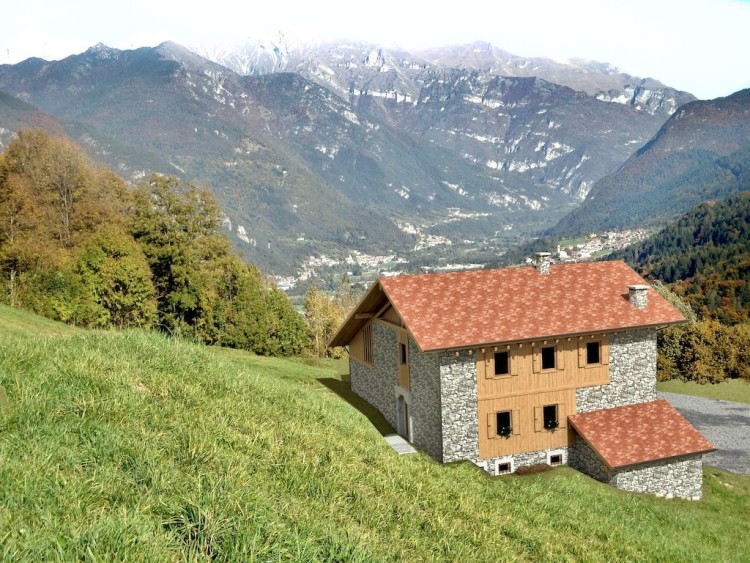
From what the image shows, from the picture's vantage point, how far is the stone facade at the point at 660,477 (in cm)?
2581

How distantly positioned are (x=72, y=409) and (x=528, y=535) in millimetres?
7840

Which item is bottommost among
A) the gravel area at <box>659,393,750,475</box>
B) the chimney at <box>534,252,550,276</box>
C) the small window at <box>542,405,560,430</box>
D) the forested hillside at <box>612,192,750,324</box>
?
the forested hillside at <box>612,192,750,324</box>

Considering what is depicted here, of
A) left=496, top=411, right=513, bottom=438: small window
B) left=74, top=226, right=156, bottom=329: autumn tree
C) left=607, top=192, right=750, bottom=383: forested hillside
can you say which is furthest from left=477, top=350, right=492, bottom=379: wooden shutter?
left=607, top=192, right=750, bottom=383: forested hillside

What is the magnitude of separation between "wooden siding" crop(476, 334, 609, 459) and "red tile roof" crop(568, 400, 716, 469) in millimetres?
1289

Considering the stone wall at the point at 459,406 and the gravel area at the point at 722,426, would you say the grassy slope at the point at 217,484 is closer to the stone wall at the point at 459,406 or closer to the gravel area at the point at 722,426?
the stone wall at the point at 459,406

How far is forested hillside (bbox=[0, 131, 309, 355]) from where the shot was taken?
4188cm

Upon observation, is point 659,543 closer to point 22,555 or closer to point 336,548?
point 336,548

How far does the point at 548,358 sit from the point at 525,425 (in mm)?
3132

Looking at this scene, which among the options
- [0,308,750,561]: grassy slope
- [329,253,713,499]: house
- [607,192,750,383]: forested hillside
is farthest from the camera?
[607,192,750,383]: forested hillside

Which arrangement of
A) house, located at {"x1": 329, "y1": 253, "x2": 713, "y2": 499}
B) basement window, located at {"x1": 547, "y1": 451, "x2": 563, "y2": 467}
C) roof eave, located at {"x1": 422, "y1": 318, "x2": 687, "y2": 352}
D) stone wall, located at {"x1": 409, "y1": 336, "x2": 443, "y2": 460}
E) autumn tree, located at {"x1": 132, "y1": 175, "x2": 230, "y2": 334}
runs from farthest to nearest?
autumn tree, located at {"x1": 132, "y1": 175, "x2": 230, "y2": 334}, basement window, located at {"x1": 547, "y1": 451, "x2": 563, "y2": 467}, stone wall, located at {"x1": 409, "y1": 336, "x2": 443, "y2": 460}, house, located at {"x1": 329, "y1": 253, "x2": 713, "y2": 499}, roof eave, located at {"x1": 422, "y1": 318, "x2": 687, "y2": 352}

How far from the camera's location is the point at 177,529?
274 inches

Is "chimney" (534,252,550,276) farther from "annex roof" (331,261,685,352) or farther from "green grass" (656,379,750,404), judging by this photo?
"green grass" (656,379,750,404)

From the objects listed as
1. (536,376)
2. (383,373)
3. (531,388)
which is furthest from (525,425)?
(383,373)

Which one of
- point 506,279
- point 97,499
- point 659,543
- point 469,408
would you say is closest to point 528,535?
point 659,543
